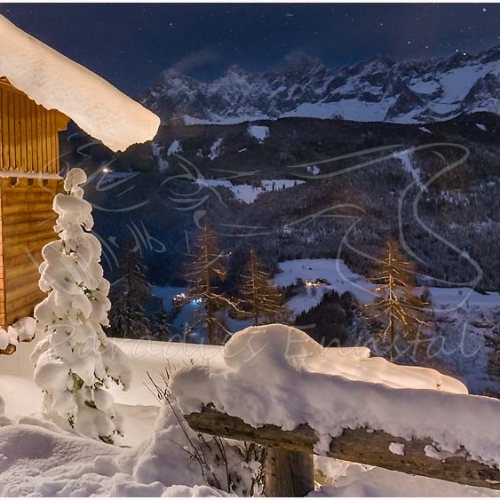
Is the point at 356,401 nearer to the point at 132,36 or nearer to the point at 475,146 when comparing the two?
the point at 475,146

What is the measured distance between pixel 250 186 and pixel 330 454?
2957cm

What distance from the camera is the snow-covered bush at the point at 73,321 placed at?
5.65 m

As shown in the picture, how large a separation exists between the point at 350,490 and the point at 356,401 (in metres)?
0.67

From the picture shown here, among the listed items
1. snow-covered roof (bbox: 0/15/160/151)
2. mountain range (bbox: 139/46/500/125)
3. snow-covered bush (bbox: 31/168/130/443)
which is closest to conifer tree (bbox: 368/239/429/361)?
snow-covered bush (bbox: 31/168/130/443)

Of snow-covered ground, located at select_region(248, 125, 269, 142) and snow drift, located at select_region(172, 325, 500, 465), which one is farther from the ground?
snow-covered ground, located at select_region(248, 125, 269, 142)

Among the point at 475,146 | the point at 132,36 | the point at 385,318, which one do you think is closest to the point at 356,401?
the point at 385,318

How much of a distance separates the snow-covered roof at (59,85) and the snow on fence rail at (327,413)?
2.86 metres

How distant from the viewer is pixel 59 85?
16.3 feet

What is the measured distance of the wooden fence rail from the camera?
2723mm

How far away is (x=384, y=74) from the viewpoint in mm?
44625

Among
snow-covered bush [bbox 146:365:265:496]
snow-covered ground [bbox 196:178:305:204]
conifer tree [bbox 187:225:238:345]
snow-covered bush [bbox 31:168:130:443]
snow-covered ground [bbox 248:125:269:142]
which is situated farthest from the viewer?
snow-covered ground [bbox 248:125:269:142]

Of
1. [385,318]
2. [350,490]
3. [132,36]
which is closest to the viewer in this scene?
[350,490]

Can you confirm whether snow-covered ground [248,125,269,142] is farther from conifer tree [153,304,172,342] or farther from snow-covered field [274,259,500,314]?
conifer tree [153,304,172,342]

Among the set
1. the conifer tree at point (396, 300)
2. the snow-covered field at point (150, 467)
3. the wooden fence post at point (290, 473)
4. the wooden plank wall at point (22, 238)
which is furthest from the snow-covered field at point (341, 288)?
the wooden fence post at point (290, 473)
